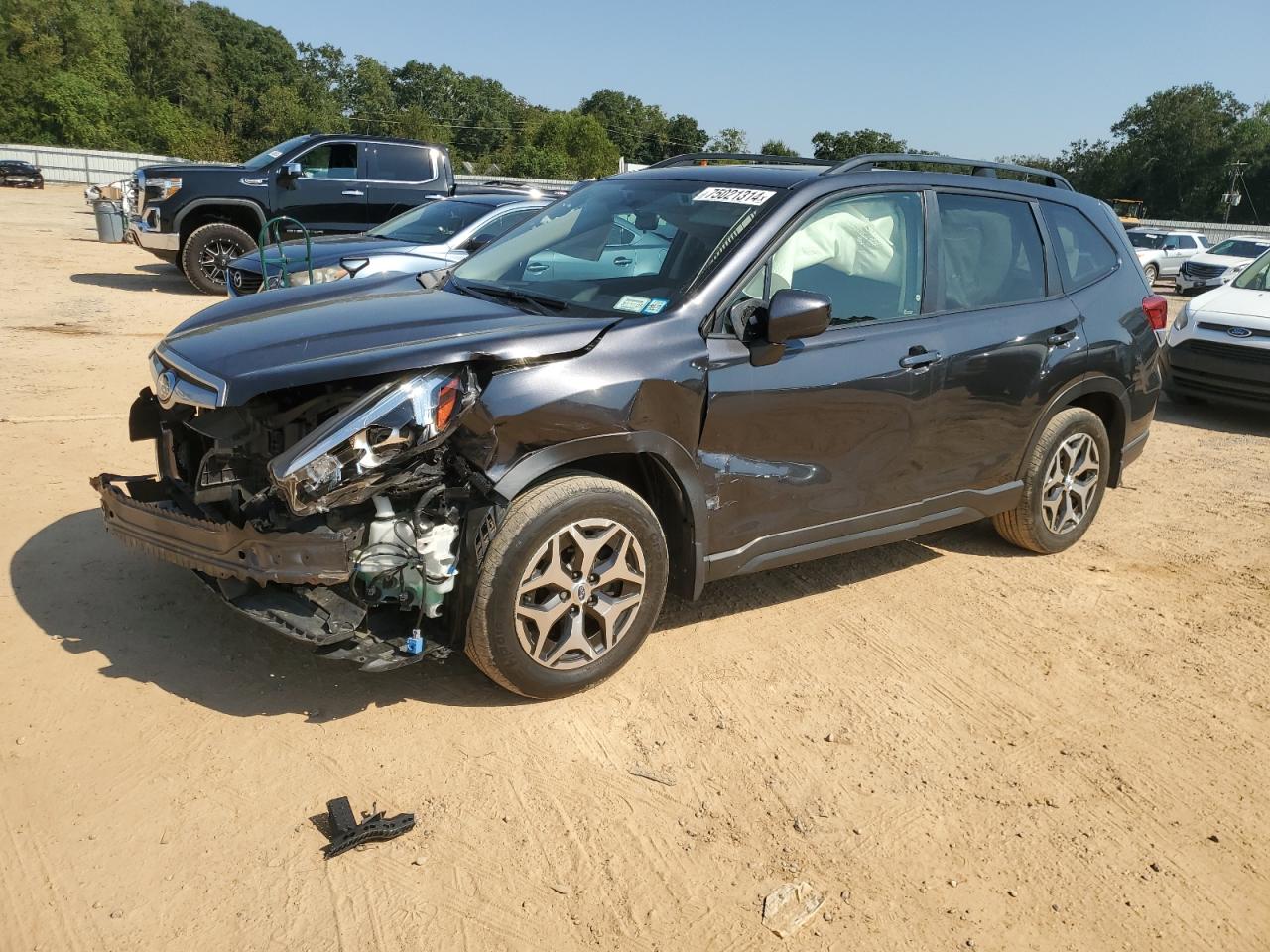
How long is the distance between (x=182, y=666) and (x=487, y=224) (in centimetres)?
758

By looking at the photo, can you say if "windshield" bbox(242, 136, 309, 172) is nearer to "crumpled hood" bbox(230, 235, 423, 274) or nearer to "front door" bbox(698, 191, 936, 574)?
"crumpled hood" bbox(230, 235, 423, 274)

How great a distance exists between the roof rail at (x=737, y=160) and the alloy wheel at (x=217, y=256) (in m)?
9.95

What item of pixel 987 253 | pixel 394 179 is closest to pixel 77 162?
pixel 394 179

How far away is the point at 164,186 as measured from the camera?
1266 cm

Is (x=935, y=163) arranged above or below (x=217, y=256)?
above

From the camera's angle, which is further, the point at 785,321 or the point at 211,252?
the point at 211,252

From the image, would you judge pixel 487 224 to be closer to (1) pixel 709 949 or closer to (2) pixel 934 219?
(2) pixel 934 219

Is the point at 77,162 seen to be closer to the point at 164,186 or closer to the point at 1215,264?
the point at 164,186

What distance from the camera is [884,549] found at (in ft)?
17.4

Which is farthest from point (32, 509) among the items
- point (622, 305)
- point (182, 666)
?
point (622, 305)

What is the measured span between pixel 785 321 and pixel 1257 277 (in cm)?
898

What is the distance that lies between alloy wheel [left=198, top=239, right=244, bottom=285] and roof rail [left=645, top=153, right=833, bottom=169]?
9.95 m

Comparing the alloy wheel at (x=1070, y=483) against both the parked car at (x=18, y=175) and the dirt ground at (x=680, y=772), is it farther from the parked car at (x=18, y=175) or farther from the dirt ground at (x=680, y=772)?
the parked car at (x=18, y=175)

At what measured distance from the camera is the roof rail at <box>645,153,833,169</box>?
4547mm
